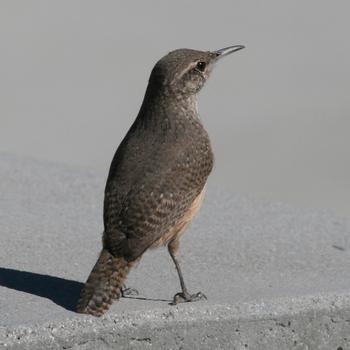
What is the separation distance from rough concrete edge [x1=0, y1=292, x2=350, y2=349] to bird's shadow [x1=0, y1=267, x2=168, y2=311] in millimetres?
388

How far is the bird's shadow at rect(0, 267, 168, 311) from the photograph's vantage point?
7.33m

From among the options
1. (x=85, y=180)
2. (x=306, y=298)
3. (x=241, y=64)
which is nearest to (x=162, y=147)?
(x=306, y=298)

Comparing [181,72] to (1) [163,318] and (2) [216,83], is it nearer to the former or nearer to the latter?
(1) [163,318]

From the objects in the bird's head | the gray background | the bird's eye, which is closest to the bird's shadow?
the bird's head

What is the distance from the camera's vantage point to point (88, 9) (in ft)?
59.1

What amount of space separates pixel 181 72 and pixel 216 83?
870 cm

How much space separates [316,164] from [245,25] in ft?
13.0

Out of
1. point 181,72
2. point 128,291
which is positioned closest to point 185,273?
point 128,291

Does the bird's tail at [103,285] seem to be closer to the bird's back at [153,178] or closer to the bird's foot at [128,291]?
the bird's back at [153,178]

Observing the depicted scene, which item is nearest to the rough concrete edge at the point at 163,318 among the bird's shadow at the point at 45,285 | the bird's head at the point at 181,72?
the bird's shadow at the point at 45,285

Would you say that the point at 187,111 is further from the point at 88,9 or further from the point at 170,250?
the point at 88,9

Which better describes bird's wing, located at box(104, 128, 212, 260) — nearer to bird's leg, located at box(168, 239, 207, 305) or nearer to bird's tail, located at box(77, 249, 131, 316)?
bird's tail, located at box(77, 249, 131, 316)

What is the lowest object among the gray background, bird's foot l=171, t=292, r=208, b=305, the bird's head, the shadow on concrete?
the gray background

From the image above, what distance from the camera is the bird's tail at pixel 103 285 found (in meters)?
6.90
